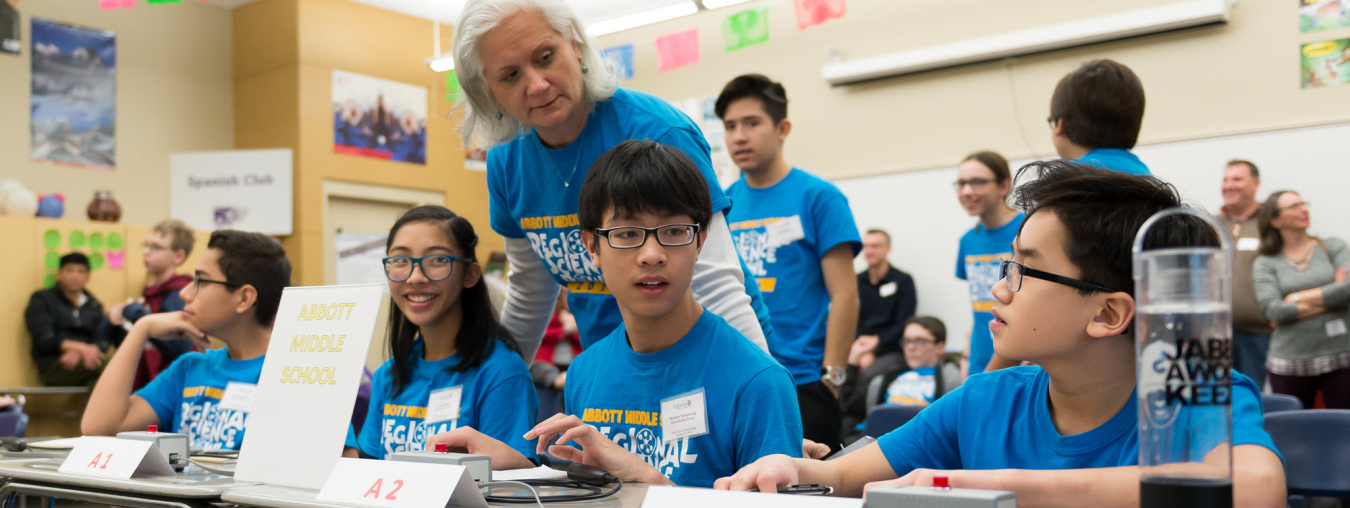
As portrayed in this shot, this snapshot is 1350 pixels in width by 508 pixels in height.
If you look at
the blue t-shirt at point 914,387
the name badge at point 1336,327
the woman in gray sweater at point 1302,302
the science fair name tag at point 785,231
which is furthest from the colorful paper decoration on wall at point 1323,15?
the science fair name tag at point 785,231

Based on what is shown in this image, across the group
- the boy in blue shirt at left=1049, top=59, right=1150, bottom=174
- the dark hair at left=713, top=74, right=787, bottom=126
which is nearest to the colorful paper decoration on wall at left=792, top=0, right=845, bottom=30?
the dark hair at left=713, top=74, right=787, bottom=126

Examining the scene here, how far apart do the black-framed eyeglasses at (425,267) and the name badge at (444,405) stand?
227 millimetres

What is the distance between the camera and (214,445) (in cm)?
202

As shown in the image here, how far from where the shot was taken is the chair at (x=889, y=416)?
2.91 meters

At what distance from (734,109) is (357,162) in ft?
18.0

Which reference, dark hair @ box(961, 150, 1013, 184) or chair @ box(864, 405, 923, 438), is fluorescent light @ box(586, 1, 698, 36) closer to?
dark hair @ box(961, 150, 1013, 184)

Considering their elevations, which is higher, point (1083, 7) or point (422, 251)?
point (1083, 7)

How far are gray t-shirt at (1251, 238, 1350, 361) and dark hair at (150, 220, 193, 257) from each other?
5.11 meters

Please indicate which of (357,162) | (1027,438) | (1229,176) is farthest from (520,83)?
(357,162)

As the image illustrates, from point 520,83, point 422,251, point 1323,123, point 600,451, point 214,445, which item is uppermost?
point 1323,123

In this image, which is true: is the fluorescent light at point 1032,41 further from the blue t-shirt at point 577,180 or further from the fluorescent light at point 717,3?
the blue t-shirt at point 577,180

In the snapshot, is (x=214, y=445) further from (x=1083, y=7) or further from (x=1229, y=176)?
(x=1083, y=7)

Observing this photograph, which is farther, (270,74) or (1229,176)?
(270,74)

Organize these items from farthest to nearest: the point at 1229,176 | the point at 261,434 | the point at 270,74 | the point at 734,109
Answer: the point at 270,74 < the point at 1229,176 < the point at 734,109 < the point at 261,434
